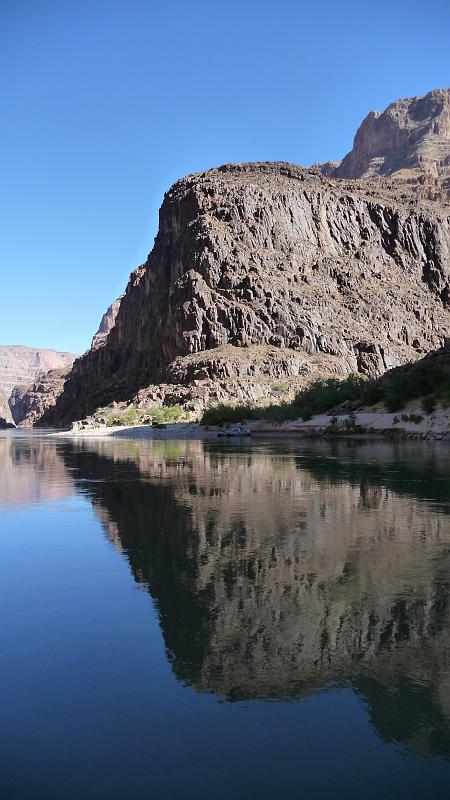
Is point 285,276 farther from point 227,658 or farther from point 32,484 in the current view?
point 227,658

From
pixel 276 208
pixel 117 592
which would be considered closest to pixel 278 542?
pixel 117 592

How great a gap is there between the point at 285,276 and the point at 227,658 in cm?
11222

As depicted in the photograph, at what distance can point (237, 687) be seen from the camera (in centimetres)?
449

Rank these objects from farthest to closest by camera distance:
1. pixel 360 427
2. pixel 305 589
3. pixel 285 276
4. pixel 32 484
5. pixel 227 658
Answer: pixel 285 276 < pixel 360 427 < pixel 32 484 < pixel 305 589 < pixel 227 658

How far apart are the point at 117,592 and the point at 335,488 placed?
8.93 meters

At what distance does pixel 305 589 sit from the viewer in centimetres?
673

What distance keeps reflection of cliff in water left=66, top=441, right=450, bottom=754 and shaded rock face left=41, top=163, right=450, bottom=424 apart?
309 feet

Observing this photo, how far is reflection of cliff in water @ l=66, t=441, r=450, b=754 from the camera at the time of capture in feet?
14.9

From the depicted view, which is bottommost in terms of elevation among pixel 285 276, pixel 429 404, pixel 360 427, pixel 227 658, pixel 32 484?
pixel 227 658

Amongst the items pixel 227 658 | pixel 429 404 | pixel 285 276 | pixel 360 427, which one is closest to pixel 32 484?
pixel 227 658

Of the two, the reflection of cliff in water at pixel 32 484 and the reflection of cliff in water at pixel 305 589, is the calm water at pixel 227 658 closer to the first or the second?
the reflection of cliff in water at pixel 305 589

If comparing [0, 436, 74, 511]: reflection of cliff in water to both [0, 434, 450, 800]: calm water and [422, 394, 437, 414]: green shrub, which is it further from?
[422, 394, 437, 414]: green shrub

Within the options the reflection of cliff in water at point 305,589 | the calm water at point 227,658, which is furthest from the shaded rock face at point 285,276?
the calm water at point 227,658

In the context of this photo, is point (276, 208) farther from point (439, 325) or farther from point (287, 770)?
point (287, 770)
